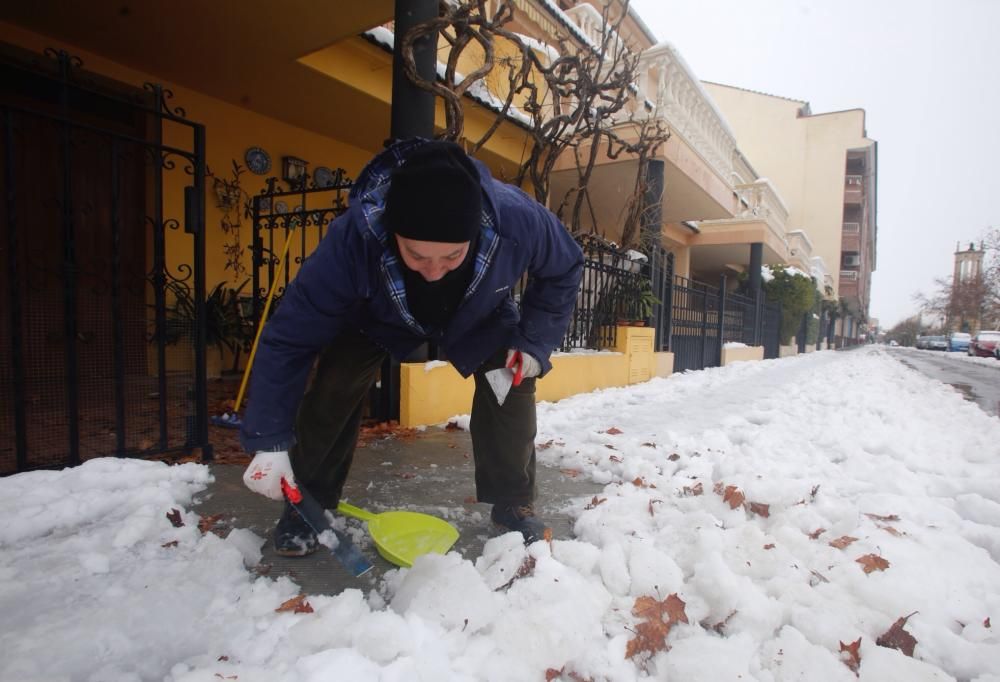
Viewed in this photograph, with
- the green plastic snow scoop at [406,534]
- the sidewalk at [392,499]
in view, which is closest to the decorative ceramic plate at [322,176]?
the sidewalk at [392,499]

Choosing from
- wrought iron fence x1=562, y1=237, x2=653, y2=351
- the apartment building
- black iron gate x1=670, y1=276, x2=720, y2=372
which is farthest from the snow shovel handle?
the apartment building

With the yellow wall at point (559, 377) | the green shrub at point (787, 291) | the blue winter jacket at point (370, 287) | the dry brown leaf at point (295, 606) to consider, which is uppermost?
the green shrub at point (787, 291)

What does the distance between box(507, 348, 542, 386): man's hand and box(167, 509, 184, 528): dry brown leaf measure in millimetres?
1309

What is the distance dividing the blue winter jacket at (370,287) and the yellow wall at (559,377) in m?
1.80

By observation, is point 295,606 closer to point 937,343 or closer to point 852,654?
point 852,654

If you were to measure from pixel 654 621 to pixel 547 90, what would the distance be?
525 centimetres

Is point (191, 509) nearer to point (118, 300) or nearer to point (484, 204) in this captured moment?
point (118, 300)

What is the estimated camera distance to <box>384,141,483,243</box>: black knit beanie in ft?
3.99

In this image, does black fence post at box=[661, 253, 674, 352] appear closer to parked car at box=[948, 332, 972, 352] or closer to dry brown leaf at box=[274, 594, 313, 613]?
dry brown leaf at box=[274, 594, 313, 613]

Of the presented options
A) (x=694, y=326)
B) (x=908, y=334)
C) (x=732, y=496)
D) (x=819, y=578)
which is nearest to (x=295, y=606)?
(x=819, y=578)

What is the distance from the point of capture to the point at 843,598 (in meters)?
1.43

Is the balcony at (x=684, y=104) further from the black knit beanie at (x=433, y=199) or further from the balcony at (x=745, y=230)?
the black knit beanie at (x=433, y=199)

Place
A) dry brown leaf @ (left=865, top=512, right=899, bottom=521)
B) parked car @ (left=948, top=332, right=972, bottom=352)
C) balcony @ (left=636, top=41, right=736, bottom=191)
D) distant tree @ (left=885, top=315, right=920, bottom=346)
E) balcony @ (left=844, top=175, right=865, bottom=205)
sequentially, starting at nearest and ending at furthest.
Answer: dry brown leaf @ (left=865, top=512, right=899, bottom=521) < balcony @ (left=636, top=41, right=736, bottom=191) < balcony @ (left=844, top=175, right=865, bottom=205) < parked car @ (left=948, top=332, right=972, bottom=352) < distant tree @ (left=885, top=315, right=920, bottom=346)

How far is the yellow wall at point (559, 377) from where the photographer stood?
352 cm
